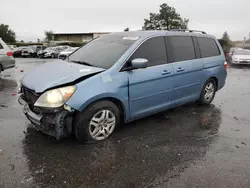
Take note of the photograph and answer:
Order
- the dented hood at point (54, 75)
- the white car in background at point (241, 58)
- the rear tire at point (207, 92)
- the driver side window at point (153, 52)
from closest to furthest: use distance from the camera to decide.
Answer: the dented hood at point (54, 75), the driver side window at point (153, 52), the rear tire at point (207, 92), the white car in background at point (241, 58)

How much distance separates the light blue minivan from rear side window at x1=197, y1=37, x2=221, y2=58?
0.04 m

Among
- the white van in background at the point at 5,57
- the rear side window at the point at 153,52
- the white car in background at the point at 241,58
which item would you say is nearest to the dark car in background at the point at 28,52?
the white van in background at the point at 5,57

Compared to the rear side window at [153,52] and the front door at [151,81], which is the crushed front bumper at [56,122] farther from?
the rear side window at [153,52]

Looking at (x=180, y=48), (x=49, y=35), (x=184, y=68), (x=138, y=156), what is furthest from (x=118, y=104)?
(x=49, y=35)

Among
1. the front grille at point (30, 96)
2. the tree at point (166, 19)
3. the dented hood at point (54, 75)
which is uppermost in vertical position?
the tree at point (166, 19)

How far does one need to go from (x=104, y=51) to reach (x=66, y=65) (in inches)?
28.7

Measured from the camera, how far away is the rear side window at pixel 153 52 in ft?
13.6

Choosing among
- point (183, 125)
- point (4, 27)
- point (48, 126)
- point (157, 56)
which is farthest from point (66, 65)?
point (4, 27)

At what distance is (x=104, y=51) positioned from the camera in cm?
430

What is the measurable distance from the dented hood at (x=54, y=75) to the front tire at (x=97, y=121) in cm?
51

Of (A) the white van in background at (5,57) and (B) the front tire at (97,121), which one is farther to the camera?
(A) the white van in background at (5,57)

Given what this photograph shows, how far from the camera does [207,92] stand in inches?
226

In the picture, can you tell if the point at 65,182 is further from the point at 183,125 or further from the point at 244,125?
the point at 244,125

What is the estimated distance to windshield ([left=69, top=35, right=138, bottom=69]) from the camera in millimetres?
3987
